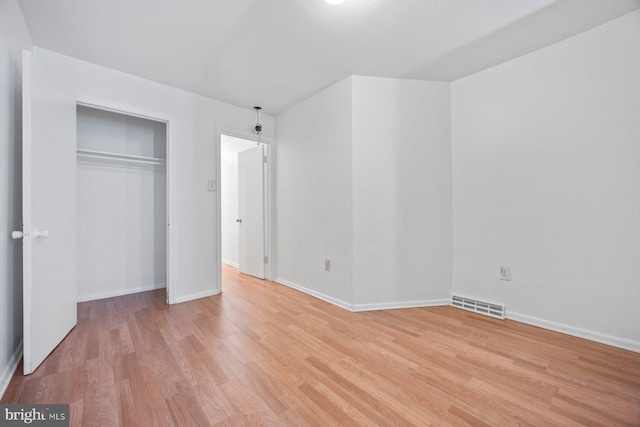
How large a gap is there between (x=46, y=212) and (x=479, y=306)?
3.69 m

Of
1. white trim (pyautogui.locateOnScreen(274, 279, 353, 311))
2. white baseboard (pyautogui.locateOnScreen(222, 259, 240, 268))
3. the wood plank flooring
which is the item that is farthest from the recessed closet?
white trim (pyautogui.locateOnScreen(274, 279, 353, 311))

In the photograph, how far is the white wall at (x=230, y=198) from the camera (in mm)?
4805

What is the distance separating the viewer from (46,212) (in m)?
1.78

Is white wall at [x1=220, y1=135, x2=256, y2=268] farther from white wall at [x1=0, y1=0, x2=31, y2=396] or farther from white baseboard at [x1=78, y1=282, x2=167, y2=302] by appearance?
white wall at [x1=0, y1=0, x2=31, y2=396]

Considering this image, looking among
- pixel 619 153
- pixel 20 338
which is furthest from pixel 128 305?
pixel 619 153

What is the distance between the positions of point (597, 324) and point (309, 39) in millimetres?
3210

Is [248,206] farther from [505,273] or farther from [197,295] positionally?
[505,273]

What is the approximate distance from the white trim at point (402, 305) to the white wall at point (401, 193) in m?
0.01

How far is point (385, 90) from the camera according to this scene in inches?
109

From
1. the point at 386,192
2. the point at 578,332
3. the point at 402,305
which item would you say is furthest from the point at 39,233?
the point at 578,332

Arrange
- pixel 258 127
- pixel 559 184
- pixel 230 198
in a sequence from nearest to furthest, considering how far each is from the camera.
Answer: pixel 559 184 < pixel 258 127 < pixel 230 198

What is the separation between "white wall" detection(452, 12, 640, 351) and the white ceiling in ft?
0.86

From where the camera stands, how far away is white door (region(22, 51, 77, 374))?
62.1 inches

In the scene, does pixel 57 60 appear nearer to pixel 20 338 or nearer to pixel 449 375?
pixel 20 338
